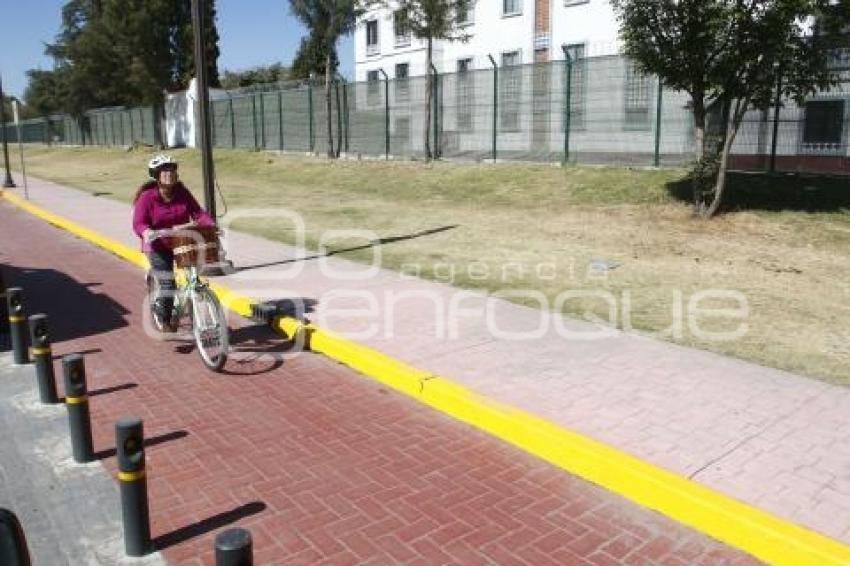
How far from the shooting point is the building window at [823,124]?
656 inches

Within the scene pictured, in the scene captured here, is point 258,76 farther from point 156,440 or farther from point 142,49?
point 156,440

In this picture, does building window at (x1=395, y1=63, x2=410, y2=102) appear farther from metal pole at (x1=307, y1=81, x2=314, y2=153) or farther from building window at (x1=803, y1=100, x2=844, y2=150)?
building window at (x1=803, y1=100, x2=844, y2=150)

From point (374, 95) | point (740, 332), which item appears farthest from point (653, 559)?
point (374, 95)

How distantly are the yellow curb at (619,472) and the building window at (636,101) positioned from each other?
592 inches

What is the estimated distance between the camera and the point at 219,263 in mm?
6723

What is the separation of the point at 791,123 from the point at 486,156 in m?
9.25

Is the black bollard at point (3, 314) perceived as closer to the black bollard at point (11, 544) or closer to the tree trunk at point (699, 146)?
the black bollard at point (11, 544)

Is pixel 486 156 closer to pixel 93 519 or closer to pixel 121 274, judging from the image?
pixel 121 274

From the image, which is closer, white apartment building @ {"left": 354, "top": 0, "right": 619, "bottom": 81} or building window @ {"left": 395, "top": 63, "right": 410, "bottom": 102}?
building window @ {"left": 395, "top": 63, "right": 410, "bottom": 102}

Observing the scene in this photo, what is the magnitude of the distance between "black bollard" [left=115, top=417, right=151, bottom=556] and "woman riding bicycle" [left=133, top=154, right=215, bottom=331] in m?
3.35

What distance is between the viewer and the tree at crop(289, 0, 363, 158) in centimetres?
2834

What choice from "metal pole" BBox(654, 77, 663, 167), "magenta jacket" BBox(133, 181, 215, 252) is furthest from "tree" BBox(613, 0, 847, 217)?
"magenta jacket" BBox(133, 181, 215, 252)

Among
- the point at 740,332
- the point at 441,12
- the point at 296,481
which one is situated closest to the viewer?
the point at 296,481

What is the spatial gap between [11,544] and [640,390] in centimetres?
479
